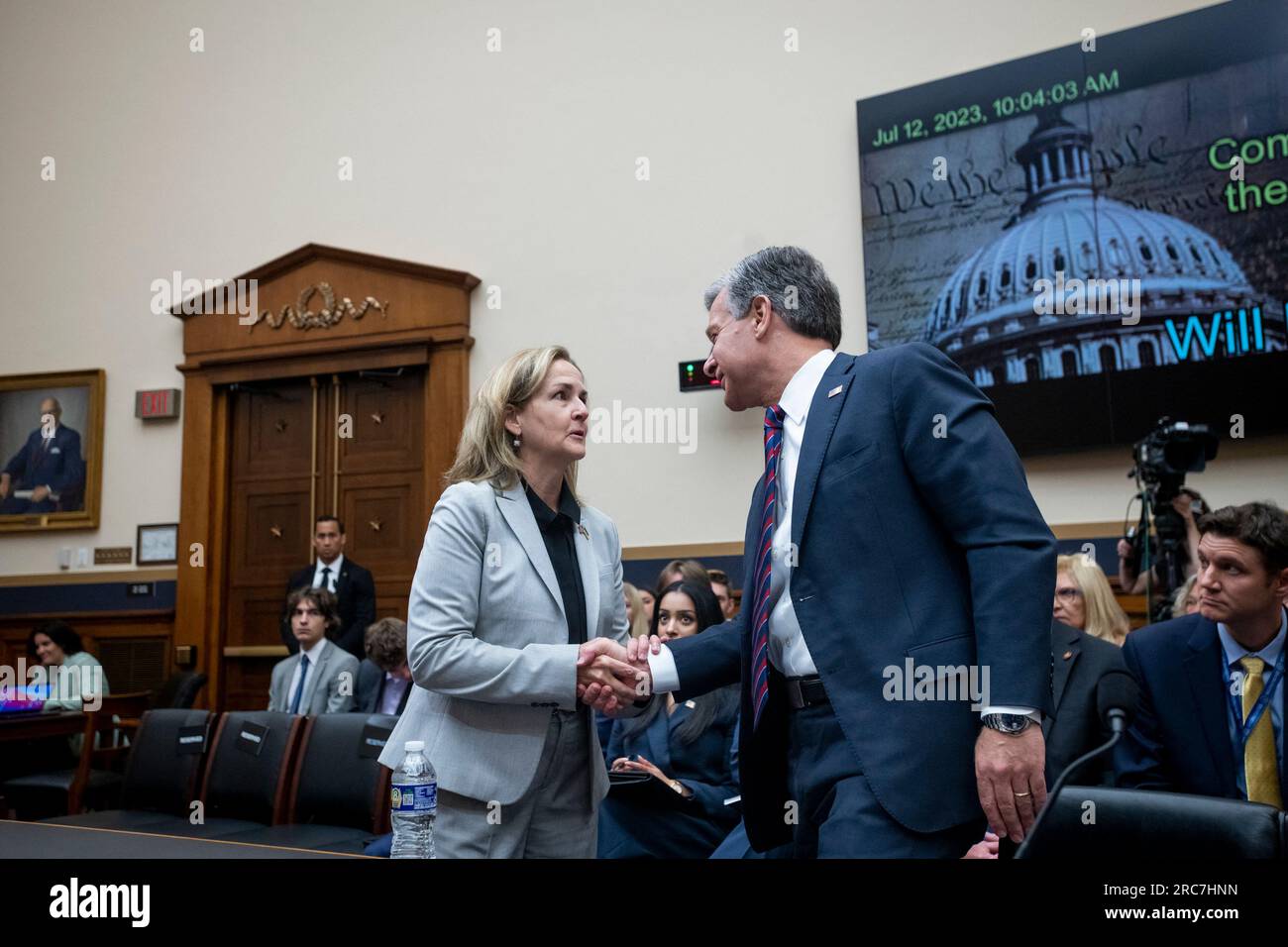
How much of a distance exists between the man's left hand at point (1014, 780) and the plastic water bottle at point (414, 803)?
2.95ft

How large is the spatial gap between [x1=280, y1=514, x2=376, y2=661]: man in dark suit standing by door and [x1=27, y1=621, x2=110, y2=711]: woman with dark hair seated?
113cm

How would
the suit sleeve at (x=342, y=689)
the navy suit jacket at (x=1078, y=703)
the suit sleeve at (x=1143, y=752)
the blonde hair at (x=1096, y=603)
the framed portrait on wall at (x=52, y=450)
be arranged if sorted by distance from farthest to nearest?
the framed portrait on wall at (x=52, y=450) → the suit sleeve at (x=342, y=689) → the blonde hair at (x=1096, y=603) → the navy suit jacket at (x=1078, y=703) → the suit sleeve at (x=1143, y=752)

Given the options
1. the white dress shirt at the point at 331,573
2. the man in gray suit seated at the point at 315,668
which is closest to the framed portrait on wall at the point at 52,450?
the white dress shirt at the point at 331,573

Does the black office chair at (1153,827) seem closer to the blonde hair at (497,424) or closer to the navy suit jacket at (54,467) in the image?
the blonde hair at (497,424)

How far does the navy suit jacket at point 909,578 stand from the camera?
4.81 feet

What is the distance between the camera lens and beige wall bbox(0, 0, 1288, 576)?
6.66 m

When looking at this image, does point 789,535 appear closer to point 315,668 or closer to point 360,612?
point 315,668

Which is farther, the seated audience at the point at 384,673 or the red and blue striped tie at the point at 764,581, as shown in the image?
the seated audience at the point at 384,673

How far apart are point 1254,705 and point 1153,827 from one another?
3.93 ft

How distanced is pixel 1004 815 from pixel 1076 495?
16.0 feet

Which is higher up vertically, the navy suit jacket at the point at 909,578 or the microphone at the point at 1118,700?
the navy suit jacket at the point at 909,578

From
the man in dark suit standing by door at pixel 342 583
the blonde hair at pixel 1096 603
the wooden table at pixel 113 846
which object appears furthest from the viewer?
the man in dark suit standing by door at pixel 342 583

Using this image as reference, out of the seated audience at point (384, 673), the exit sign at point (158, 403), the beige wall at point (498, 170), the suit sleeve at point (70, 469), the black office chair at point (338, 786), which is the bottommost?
the black office chair at point (338, 786)
